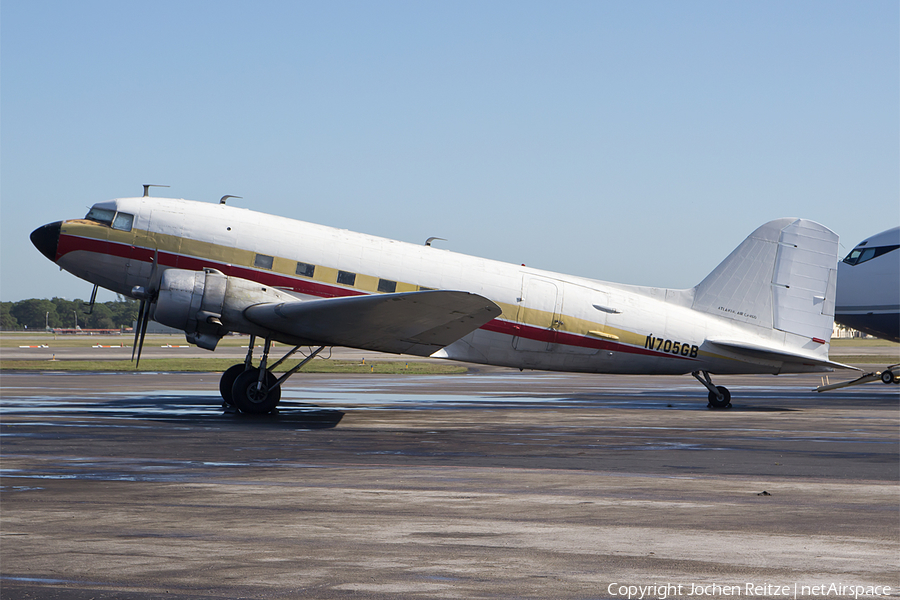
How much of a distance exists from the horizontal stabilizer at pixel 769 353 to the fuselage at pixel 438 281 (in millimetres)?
134

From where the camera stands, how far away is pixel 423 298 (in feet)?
52.6

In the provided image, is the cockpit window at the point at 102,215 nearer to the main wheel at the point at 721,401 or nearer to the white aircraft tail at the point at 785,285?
the white aircraft tail at the point at 785,285

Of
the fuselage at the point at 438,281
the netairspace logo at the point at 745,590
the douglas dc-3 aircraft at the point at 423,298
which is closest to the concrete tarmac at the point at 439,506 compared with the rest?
the netairspace logo at the point at 745,590

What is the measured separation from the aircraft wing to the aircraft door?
2.45 meters

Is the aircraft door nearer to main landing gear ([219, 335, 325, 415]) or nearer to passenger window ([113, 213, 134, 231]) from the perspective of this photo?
main landing gear ([219, 335, 325, 415])

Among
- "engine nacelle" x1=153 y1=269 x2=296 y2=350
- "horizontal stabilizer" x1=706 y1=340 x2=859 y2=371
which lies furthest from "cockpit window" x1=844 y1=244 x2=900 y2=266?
"engine nacelle" x1=153 y1=269 x2=296 y2=350

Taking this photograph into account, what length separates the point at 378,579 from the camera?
5.68 m

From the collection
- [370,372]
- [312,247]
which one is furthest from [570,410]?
[370,372]

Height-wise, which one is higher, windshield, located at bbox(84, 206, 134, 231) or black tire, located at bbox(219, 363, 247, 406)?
windshield, located at bbox(84, 206, 134, 231)

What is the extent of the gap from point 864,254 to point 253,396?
946 inches

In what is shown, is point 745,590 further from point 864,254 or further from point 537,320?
point 864,254

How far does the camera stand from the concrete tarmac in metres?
5.68

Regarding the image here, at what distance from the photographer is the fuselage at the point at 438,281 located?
1906 cm

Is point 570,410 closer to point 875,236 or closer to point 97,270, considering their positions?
point 97,270
